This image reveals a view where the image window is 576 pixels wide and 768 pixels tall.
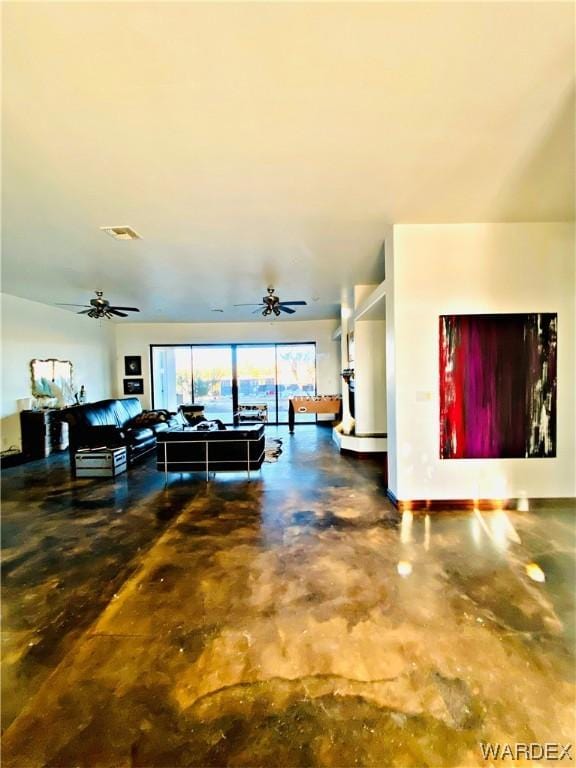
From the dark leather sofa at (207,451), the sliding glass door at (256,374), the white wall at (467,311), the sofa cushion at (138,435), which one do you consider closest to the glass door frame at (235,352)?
the sliding glass door at (256,374)

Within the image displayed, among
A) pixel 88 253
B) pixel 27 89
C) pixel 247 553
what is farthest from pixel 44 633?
pixel 88 253

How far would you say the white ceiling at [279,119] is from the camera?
1562 millimetres

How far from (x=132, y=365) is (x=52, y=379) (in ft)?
8.91

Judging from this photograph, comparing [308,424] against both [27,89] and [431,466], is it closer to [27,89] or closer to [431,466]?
[431,466]

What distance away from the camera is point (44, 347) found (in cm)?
738

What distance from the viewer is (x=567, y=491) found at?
154 inches

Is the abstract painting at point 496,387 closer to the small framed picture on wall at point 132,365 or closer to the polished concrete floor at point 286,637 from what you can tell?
the polished concrete floor at point 286,637

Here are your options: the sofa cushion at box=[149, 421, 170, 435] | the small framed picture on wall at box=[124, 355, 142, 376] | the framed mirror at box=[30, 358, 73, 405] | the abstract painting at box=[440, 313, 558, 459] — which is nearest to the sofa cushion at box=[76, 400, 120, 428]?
the sofa cushion at box=[149, 421, 170, 435]

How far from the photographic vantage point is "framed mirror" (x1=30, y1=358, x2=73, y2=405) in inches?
279

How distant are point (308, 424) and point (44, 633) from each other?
27.1ft

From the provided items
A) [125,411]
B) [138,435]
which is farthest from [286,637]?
[125,411]

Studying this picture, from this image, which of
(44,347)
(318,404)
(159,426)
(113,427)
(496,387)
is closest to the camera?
(496,387)

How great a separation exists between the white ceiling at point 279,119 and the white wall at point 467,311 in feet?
0.94

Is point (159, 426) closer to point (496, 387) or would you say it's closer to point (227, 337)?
point (227, 337)
